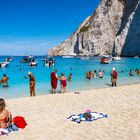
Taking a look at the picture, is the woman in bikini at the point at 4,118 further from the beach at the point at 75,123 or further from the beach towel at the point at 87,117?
the beach towel at the point at 87,117

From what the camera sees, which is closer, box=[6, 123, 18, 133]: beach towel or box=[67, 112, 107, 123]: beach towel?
box=[6, 123, 18, 133]: beach towel

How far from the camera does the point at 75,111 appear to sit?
14.0 m

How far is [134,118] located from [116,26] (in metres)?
133


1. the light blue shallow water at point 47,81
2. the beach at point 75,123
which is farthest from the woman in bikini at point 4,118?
the light blue shallow water at point 47,81

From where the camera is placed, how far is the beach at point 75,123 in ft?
32.5

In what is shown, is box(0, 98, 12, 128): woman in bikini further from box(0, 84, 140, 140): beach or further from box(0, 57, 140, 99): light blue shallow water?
box(0, 57, 140, 99): light blue shallow water

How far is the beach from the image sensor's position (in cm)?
990

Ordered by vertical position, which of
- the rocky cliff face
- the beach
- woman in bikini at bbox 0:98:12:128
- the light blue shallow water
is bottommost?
Result: the light blue shallow water

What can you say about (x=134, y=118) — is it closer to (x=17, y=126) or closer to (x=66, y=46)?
(x=17, y=126)

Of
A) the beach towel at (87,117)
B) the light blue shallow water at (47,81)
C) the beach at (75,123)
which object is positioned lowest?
the light blue shallow water at (47,81)

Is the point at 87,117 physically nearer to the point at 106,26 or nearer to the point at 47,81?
the point at 47,81

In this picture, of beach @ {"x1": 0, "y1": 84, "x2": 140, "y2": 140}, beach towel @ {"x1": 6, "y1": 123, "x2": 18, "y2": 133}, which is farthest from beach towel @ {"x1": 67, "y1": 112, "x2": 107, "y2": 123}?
beach towel @ {"x1": 6, "y1": 123, "x2": 18, "y2": 133}

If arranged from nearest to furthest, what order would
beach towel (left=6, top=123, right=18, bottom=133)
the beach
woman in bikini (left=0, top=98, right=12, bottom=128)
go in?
the beach, woman in bikini (left=0, top=98, right=12, bottom=128), beach towel (left=6, top=123, right=18, bottom=133)

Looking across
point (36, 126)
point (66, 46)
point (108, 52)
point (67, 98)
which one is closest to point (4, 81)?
point (67, 98)
